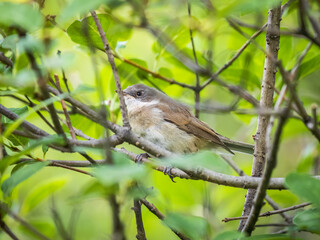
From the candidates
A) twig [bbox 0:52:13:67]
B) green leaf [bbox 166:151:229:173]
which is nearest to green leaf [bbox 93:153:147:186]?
green leaf [bbox 166:151:229:173]

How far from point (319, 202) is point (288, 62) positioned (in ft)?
7.07

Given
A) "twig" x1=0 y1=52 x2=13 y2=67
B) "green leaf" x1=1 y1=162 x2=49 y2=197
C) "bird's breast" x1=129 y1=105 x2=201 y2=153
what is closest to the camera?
"green leaf" x1=1 y1=162 x2=49 y2=197

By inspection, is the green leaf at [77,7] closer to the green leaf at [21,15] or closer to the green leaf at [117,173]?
the green leaf at [21,15]

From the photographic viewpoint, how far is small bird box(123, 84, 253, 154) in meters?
4.57

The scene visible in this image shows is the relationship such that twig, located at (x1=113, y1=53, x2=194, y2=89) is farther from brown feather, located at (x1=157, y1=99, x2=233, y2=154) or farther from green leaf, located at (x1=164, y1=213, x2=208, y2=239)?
green leaf, located at (x1=164, y1=213, x2=208, y2=239)

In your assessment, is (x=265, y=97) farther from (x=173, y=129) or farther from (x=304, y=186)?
(x=173, y=129)

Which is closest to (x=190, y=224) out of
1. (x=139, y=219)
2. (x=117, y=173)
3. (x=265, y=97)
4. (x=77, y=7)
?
(x=117, y=173)

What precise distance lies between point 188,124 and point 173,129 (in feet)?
0.85

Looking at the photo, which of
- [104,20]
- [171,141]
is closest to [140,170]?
[104,20]

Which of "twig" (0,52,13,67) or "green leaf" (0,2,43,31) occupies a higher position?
"twig" (0,52,13,67)

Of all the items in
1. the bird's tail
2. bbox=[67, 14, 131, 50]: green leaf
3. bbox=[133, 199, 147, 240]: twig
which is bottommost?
bbox=[133, 199, 147, 240]: twig

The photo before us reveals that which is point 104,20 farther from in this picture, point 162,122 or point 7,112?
point 162,122

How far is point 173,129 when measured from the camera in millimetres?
4691

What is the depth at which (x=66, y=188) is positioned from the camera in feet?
23.6
